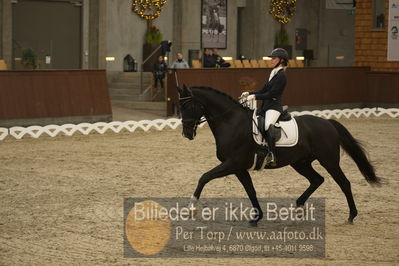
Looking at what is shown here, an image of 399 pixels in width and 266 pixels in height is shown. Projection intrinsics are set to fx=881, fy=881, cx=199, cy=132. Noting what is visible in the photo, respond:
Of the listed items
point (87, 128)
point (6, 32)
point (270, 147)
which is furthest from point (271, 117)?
point (6, 32)

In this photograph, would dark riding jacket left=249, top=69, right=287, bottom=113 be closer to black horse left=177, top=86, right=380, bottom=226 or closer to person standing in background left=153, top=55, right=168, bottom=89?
black horse left=177, top=86, right=380, bottom=226

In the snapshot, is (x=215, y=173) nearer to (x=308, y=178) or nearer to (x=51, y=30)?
(x=308, y=178)

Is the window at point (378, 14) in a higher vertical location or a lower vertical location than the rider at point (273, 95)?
higher

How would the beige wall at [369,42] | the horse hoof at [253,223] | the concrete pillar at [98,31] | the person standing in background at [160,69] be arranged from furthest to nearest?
the concrete pillar at [98,31], the beige wall at [369,42], the person standing in background at [160,69], the horse hoof at [253,223]

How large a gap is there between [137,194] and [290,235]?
11.0 feet

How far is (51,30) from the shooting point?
31391 millimetres

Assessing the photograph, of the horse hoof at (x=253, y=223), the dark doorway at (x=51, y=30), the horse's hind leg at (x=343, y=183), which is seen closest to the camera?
the horse hoof at (x=253, y=223)

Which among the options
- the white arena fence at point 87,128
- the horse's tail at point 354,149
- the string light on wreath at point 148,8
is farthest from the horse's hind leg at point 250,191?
the string light on wreath at point 148,8

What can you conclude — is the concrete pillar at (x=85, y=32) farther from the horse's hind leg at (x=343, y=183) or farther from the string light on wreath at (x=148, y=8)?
the horse's hind leg at (x=343, y=183)

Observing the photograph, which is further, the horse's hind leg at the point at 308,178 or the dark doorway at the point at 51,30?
the dark doorway at the point at 51,30

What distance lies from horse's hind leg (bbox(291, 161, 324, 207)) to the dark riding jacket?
93 centimetres

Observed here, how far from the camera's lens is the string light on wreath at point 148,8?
33875 mm

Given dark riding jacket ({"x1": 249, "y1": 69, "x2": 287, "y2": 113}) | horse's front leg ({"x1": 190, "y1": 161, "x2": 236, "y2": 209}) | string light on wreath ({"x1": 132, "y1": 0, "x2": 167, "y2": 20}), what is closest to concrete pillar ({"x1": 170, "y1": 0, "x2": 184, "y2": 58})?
string light on wreath ({"x1": 132, "y1": 0, "x2": 167, "y2": 20})

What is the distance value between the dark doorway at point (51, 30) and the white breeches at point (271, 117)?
66.4 feet
